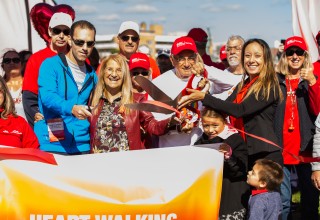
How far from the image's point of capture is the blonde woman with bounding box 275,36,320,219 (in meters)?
6.47

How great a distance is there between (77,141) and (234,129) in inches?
54.0

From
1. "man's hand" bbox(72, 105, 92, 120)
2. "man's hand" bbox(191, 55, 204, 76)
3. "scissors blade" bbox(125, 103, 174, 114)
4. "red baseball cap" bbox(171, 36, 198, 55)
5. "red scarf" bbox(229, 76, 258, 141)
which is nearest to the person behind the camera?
"man's hand" bbox(72, 105, 92, 120)

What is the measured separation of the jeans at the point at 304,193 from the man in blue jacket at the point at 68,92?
6.85 feet

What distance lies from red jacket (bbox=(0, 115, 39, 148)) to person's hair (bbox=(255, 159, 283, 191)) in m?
1.91

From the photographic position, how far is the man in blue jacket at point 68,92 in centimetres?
560

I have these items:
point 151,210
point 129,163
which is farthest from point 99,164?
point 151,210

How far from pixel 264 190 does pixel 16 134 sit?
2123mm

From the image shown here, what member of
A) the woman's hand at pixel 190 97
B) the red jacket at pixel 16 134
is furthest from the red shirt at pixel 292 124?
the red jacket at pixel 16 134

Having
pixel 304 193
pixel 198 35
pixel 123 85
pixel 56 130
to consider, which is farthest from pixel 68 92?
pixel 304 193

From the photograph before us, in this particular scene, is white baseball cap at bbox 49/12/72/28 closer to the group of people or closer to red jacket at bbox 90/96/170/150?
the group of people

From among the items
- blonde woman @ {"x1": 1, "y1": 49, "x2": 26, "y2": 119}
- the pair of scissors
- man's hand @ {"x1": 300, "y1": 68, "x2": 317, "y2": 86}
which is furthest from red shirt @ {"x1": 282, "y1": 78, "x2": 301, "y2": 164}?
blonde woman @ {"x1": 1, "y1": 49, "x2": 26, "y2": 119}

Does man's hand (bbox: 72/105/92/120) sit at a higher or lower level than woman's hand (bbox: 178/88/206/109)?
lower

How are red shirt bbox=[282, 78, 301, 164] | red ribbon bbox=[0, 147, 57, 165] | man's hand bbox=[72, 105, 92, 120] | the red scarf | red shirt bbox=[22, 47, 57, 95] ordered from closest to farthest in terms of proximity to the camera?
red ribbon bbox=[0, 147, 57, 165] < man's hand bbox=[72, 105, 92, 120] < the red scarf < red shirt bbox=[22, 47, 57, 95] < red shirt bbox=[282, 78, 301, 164]

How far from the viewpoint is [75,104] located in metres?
5.59
